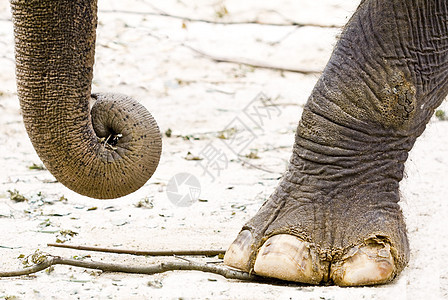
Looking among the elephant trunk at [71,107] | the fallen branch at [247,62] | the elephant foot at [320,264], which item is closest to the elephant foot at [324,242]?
the elephant foot at [320,264]

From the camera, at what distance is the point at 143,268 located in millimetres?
2514

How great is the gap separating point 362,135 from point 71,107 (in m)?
0.90

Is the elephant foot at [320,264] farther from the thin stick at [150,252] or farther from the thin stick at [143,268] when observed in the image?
the thin stick at [150,252]

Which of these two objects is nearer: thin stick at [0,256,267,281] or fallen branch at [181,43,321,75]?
thin stick at [0,256,267,281]

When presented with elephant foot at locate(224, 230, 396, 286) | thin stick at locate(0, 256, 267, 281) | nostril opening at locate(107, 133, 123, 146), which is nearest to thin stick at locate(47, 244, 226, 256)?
thin stick at locate(0, 256, 267, 281)

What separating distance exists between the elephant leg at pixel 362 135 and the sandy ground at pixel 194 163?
180 mm

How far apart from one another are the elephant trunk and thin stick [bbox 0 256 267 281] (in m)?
0.28

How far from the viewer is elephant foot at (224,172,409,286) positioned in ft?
7.77

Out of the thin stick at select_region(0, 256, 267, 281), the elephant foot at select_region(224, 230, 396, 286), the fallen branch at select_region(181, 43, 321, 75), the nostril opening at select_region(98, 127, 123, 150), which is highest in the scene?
the fallen branch at select_region(181, 43, 321, 75)

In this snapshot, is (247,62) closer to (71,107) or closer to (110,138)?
(110,138)

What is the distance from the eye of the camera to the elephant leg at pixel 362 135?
2486 millimetres

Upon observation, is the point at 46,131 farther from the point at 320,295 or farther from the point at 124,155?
the point at 320,295

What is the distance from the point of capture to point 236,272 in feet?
8.10

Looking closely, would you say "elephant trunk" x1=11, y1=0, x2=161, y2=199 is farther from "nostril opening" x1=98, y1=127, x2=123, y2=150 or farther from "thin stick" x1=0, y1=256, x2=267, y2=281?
"thin stick" x1=0, y1=256, x2=267, y2=281
